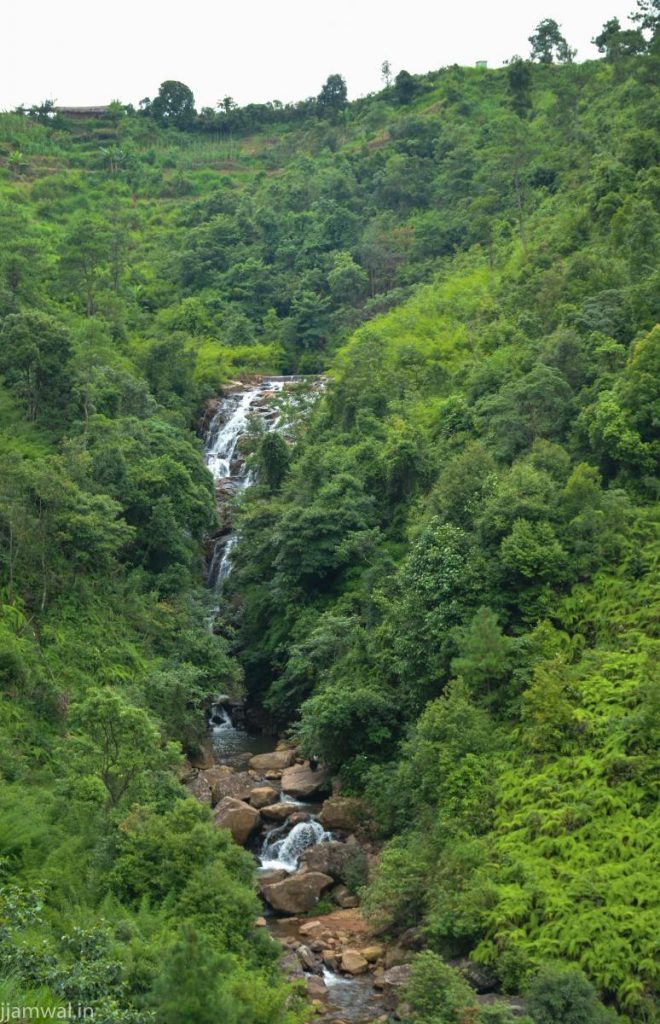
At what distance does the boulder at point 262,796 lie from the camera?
1101 inches

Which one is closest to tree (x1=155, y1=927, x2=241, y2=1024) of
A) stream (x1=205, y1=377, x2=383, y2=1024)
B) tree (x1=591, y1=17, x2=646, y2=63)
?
stream (x1=205, y1=377, x2=383, y2=1024)

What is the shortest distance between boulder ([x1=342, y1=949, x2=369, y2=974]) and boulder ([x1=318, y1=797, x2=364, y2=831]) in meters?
5.29

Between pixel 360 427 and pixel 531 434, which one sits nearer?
pixel 531 434

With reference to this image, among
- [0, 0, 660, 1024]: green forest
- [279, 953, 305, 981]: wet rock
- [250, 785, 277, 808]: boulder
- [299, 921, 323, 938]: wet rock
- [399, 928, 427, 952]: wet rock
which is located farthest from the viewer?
[250, 785, 277, 808]: boulder

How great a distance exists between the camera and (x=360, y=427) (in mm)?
41156

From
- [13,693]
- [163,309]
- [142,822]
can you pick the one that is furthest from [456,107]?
[142,822]

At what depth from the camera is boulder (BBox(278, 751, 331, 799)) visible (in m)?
28.5

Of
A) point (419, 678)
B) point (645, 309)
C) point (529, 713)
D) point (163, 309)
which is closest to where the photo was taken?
point (529, 713)

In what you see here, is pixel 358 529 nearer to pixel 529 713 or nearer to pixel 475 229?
pixel 529 713

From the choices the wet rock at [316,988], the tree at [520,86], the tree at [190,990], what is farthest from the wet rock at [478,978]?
the tree at [520,86]

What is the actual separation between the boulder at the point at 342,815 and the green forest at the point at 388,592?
35 cm

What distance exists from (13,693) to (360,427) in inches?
737

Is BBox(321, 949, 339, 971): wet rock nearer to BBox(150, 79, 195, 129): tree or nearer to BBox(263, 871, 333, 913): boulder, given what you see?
BBox(263, 871, 333, 913): boulder

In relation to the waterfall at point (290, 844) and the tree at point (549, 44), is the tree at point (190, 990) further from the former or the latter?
the tree at point (549, 44)
